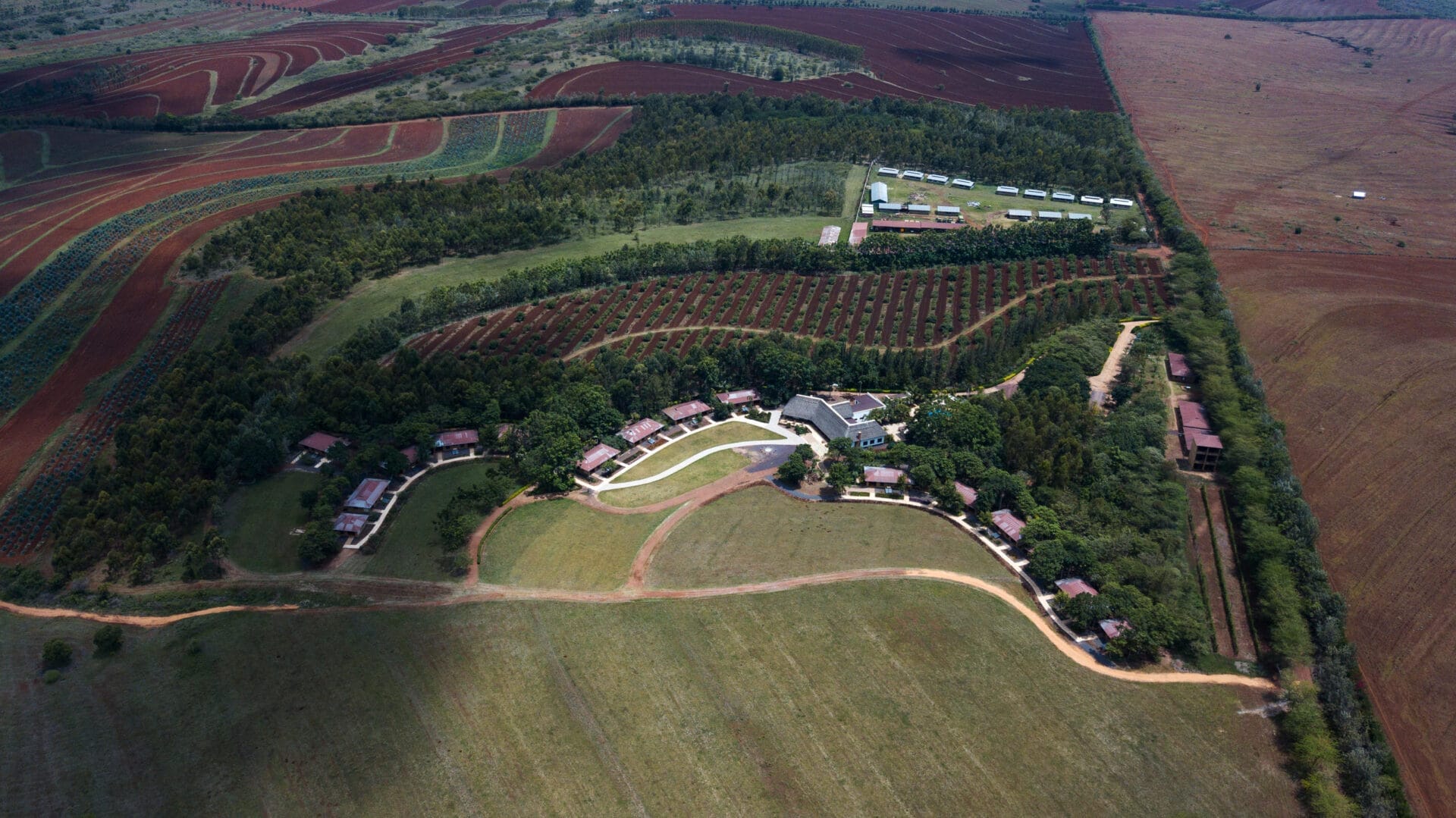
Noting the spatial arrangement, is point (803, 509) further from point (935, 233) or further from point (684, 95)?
point (684, 95)

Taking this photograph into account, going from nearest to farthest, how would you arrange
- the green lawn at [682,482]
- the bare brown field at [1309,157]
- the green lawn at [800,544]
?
the green lawn at [800,544] → the green lawn at [682,482] → the bare brown field at [1309,157]

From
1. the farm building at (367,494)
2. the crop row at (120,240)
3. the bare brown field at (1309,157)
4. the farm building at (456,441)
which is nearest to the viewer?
the farm building at (367,494)

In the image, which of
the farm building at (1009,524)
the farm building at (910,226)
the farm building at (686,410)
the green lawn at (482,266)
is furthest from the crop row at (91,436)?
the farm building at (910,226)

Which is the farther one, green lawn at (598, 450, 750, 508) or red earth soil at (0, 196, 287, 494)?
red earth soil at (0, 196, 287, 494)

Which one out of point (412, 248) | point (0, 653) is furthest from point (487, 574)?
point (412, 248)

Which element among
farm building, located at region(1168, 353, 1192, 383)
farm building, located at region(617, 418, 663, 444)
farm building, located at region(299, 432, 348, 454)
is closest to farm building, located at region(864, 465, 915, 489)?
farm building, located at region(617, 418, 663, 444)

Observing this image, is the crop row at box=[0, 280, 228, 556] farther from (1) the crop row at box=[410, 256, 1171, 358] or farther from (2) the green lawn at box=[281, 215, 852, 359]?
(1) the crop row at box=[410, 256, 1171, 358]

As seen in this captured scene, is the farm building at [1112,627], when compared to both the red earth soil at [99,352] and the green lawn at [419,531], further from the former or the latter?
the red earth soil at [99,352]
